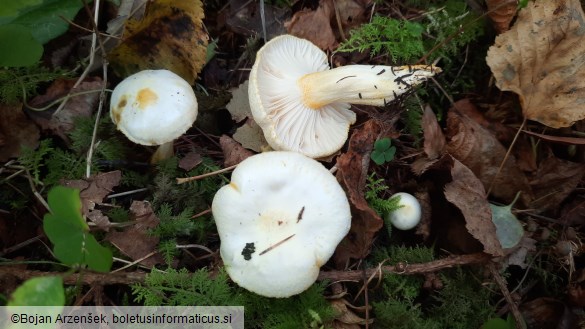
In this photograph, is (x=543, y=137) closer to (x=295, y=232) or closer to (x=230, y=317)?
(x=295, y=232)

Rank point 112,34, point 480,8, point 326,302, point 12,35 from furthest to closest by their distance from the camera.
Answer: point 480,8 < point 112,34 < point 326,302 < point 12,35

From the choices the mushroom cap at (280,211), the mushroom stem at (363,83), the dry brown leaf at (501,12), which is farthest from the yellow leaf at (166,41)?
the dry brown leaf at (501,12)

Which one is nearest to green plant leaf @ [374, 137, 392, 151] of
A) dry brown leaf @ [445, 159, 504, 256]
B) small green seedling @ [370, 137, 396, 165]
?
small green seedling @ [370, 137, 396, 165]

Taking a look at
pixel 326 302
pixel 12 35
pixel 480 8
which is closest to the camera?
pixel 12 35

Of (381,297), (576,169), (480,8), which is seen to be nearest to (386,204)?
(381,297)

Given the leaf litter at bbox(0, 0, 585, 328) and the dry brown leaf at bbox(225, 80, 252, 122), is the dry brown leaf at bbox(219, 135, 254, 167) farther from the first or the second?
the dry brown leaf at bbox(225, 80, 252, 122)

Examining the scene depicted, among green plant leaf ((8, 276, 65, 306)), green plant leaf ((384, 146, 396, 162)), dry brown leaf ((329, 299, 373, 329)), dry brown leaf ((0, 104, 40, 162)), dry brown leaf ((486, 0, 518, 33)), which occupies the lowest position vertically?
dry brown leaf ((329, 299, 373, 329))

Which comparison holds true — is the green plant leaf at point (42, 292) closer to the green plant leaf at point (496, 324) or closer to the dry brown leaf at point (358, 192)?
the dry brown leaf at point (358, 192)
